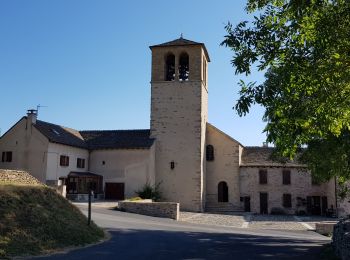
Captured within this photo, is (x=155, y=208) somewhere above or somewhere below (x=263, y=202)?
below

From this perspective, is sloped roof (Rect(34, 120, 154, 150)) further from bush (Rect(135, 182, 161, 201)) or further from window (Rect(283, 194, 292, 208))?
window (Rect(283, 194, 292, 208))

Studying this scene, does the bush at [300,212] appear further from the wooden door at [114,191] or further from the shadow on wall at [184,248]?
the shadow on wall at [184,248]

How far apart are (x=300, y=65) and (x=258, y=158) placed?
36.1 m

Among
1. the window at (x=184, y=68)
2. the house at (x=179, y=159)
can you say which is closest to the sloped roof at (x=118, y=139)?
the house at (x=179, y=159)

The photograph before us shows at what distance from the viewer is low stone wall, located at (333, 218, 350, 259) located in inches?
491

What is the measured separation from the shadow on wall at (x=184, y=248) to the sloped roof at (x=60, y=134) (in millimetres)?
18602

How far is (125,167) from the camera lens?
39781 mm

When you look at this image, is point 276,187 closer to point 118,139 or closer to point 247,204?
point 247,204

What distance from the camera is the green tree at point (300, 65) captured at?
27.6 ft

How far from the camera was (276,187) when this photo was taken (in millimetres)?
42031

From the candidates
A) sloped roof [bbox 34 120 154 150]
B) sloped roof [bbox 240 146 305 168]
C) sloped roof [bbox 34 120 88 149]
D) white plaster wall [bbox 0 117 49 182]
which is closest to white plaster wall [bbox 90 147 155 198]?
sloped roof [bbox 34 120 154 150]

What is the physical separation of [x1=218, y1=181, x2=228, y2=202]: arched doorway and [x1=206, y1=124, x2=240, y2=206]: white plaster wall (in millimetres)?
341

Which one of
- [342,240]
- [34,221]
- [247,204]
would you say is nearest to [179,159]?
[247,204]

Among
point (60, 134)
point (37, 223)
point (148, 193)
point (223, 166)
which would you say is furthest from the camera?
point (223, 166)
